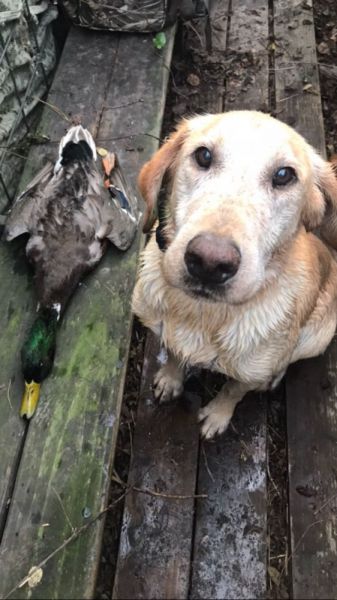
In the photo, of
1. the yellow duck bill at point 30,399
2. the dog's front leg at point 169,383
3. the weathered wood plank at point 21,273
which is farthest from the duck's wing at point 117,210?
the yellow duck bill at point 30,399

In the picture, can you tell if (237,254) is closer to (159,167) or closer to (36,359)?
(159,167)

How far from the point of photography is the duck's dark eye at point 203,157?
7.16 ft

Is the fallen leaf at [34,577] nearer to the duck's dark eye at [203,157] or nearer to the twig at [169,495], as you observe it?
the twig at [169,495]

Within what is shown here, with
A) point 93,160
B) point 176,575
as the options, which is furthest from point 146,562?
point 93,160

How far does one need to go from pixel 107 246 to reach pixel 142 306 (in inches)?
37.0

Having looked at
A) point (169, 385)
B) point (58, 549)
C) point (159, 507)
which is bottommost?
point (159, 507)

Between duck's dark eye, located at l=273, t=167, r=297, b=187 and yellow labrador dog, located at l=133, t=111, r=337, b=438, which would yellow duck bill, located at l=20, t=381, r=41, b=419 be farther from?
duck's dark eye, located at l=273, t=167, r=297, b=187

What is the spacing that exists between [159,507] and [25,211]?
6.62ft

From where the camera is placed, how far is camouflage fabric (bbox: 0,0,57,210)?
3.94 metres

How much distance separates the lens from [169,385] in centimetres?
310

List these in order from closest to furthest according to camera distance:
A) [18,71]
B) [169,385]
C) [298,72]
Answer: [169,385], [18,71], [298,72]

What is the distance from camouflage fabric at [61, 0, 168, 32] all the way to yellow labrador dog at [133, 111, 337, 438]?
2.59 metres

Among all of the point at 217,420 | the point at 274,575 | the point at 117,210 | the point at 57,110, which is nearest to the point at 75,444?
the point at 217,420

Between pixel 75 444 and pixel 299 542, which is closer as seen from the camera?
pixel 299 542
